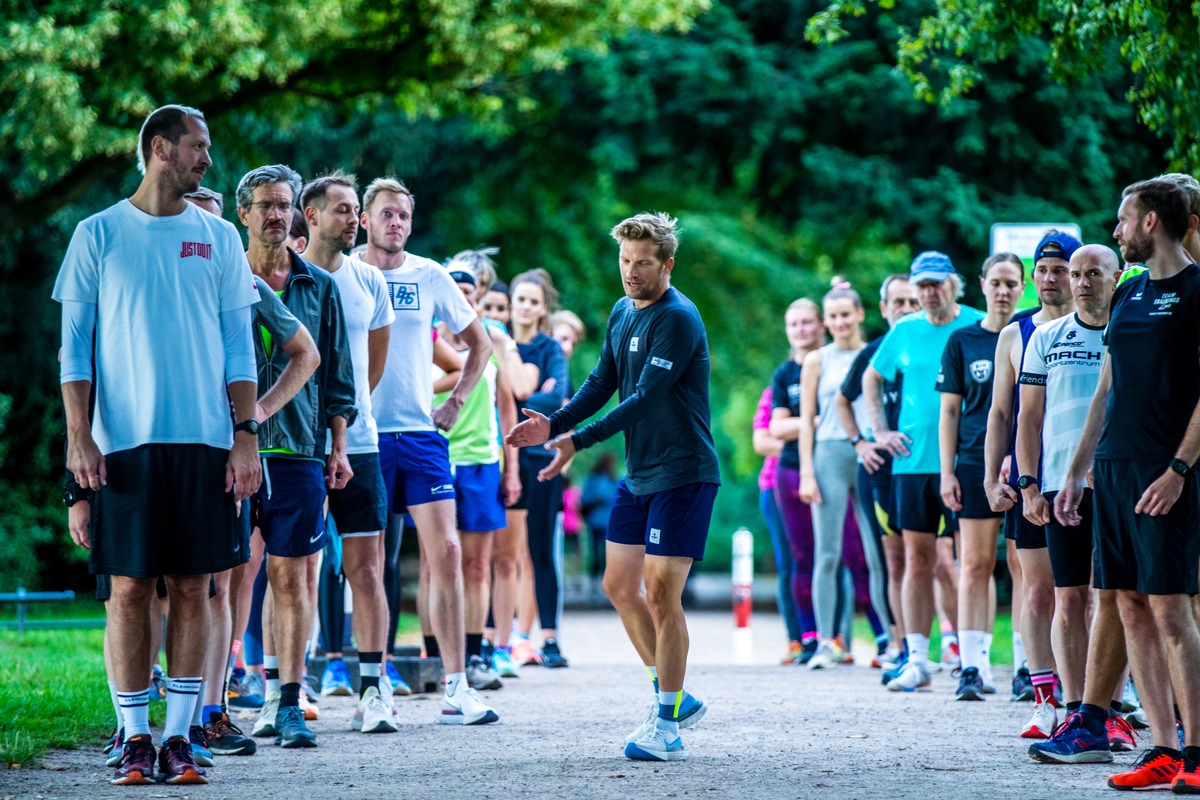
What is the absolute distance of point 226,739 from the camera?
22.1 ft

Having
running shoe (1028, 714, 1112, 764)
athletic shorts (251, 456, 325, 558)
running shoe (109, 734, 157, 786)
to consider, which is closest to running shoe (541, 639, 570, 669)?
athletic shorts (251, 456, 325, 558)

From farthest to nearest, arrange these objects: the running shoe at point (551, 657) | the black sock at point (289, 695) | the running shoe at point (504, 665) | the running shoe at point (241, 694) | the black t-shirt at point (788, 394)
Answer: the black t-shirt at point (788, 394) < the running shoe at point (551, 657) < the running shoe at point (504, 665) < the running shoe at point (241, 694) < the black sock at point (289, 695)

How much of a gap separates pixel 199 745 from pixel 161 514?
108cm

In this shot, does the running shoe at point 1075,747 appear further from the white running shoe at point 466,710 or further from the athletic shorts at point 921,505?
the athletic shorts at point 921,505

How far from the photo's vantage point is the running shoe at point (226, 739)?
263 inches

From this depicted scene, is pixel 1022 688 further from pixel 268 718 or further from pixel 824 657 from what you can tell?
pixel 268 718

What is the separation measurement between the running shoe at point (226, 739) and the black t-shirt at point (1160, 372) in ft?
12.3

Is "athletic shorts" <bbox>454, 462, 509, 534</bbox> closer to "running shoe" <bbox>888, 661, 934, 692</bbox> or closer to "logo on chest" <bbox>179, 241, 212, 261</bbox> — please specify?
"running shoe" <bbox>888, 661, 934, 692</bbox>

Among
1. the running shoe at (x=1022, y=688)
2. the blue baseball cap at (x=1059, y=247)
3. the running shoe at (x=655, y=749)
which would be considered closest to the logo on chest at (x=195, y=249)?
the running shoe at (x=655, y=749)

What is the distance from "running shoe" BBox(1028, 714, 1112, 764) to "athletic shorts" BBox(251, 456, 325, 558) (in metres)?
3.26

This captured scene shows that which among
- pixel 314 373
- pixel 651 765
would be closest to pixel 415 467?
pixel 314 373

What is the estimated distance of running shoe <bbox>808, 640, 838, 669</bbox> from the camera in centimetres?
1127

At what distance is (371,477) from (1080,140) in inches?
530

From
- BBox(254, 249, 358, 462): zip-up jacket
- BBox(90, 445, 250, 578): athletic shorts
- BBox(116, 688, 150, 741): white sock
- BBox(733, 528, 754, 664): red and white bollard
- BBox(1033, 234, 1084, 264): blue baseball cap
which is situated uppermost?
BBox(1033, 234, 1084, 264): blue baseball cap
